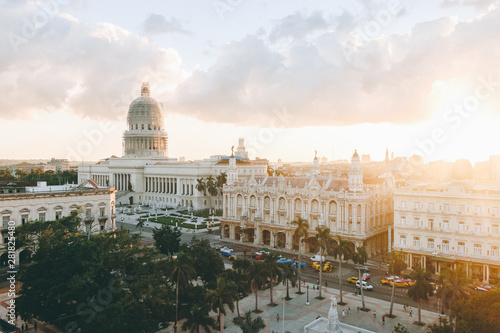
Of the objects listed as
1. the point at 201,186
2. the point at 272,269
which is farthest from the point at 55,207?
the point at 201,186

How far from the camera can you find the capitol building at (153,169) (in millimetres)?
141375

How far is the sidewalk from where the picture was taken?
43125 mm

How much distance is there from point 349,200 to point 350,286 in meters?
18.5

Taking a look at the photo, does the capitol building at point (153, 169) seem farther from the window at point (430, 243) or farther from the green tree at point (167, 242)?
the window at point (430, 243)

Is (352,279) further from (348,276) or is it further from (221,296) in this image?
(221,296)

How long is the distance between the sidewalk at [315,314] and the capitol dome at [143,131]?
5119 inches

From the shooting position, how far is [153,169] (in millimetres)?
158000

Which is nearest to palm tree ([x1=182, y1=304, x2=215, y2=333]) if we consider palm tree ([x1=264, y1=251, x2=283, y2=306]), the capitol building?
palm tree ([x1=264, y1=251, x2=283, y2=306])

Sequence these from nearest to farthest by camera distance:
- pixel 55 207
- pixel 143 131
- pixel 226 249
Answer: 1. pixel 55 207
2. pixel 226 249
3. pixel 143 131

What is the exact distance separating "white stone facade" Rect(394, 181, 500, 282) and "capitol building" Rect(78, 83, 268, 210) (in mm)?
73890

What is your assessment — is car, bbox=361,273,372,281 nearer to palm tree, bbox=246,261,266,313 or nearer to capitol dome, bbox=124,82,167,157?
palm tree, bbox=246,261,266,313

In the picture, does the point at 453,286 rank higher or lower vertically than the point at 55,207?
lower

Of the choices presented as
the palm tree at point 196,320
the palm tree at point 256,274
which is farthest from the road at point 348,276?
the palm tree at point 196,320

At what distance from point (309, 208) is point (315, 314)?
1246 inches
